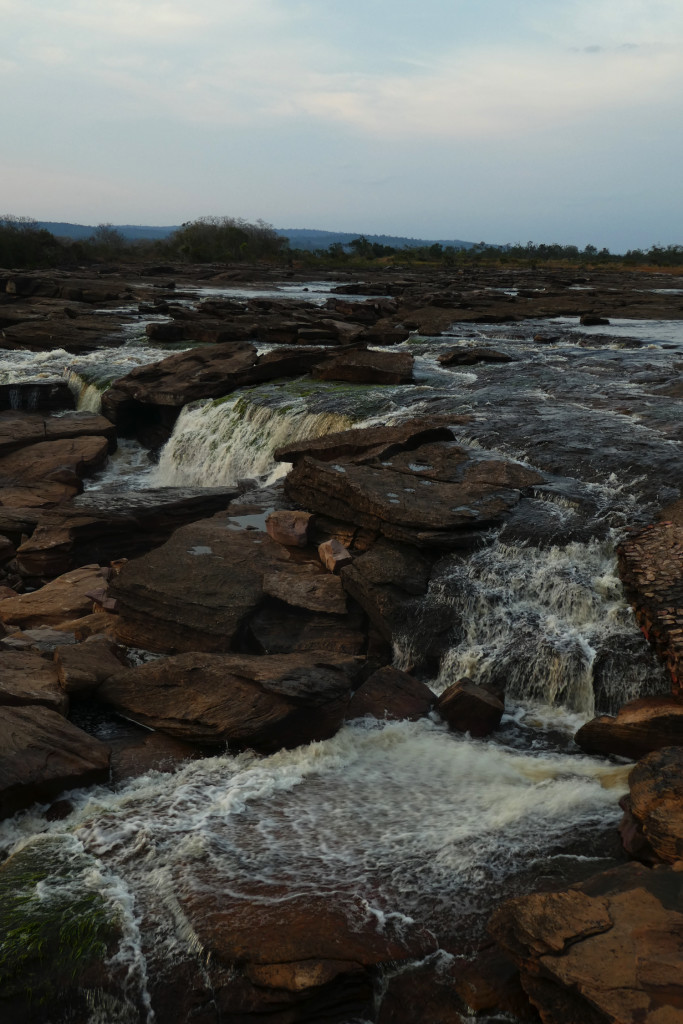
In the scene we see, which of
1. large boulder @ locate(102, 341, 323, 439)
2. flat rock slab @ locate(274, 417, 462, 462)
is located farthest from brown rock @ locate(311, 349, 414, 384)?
flat rock slab @ locate(274, 417, 462, 462)

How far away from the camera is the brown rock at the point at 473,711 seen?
859 centimetres

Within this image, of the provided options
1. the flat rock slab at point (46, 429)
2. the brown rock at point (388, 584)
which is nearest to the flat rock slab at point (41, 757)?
the brown rock at point (388, 584)

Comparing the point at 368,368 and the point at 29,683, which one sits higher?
the point at 368,368

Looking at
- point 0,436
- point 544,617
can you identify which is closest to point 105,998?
point 544,617

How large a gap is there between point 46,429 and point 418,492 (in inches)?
440

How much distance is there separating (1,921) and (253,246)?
89819mm

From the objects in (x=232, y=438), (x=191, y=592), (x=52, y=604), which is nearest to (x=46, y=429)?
(x=232, y=438)

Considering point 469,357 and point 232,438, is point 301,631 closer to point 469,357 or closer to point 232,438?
point 232,438

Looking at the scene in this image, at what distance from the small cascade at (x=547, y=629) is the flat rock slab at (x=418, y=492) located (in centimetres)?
57

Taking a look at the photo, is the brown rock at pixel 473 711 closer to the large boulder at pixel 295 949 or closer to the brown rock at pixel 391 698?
the brown rock at pixel 391 698

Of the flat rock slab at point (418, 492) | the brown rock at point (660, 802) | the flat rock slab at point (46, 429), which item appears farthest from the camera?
the flat rock slab at point (46, 429)

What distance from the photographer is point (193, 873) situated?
620cm

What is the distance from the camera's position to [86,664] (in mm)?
8984

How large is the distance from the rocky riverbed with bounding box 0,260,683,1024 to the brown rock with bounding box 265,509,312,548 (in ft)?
0.20
